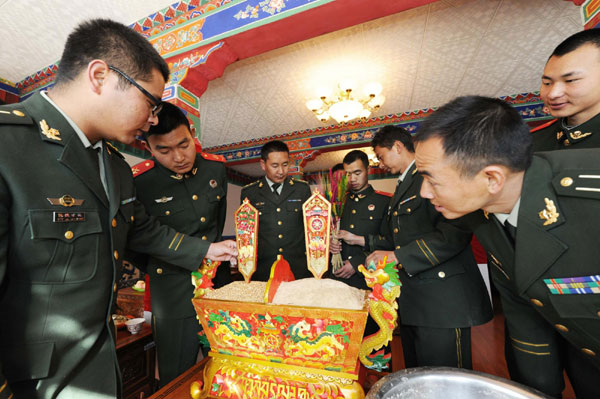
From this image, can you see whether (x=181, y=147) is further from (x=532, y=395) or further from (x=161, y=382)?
(x=532, y=395)

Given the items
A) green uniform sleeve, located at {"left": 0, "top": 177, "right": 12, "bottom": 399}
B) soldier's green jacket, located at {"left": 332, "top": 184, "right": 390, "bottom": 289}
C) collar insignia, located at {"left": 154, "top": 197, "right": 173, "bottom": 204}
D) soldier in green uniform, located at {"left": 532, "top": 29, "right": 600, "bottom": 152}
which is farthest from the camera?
soldier's green jacket, located at {"left": 332, "top": 184, "right": 390, "bottom": 289}

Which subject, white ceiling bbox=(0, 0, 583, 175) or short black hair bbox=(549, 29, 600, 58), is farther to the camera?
white ceiling bbox=(0, 0, 583, 175)

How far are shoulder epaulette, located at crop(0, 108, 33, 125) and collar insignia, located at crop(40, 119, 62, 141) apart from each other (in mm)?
28

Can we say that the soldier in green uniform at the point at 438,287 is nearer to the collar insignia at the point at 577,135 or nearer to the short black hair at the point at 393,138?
the short black hair at the point at 393,138

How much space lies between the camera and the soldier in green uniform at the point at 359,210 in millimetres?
2592

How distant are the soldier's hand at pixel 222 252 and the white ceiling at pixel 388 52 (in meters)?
2.59

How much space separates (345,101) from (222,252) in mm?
3297

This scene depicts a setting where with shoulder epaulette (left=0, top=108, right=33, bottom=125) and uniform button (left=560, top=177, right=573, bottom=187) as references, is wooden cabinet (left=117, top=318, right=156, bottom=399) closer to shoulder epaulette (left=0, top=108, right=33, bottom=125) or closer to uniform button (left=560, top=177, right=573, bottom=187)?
shoulder epaulette (left=0, top=108, right=33, bottom=125)

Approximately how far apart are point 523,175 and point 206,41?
2.87 meters

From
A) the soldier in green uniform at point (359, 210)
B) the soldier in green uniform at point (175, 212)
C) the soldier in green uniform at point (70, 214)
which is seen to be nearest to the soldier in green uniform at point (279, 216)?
the soldier in green uniform at point (359, 210)

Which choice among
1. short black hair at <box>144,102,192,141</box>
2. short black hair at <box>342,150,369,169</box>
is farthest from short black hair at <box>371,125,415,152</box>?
short black hair at <box>144,102,192,141</box>

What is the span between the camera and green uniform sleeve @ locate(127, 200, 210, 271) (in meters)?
1.36

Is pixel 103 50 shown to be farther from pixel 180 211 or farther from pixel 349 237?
pixel 349 237

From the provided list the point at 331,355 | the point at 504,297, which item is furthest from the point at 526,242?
the point at 331,355
